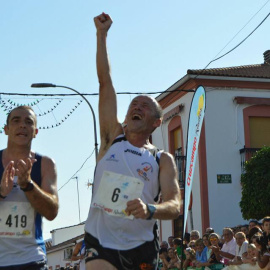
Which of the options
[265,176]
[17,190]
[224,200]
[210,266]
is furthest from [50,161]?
[224,200]

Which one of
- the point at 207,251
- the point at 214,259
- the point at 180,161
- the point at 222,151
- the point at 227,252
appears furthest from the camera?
the point at 180,161

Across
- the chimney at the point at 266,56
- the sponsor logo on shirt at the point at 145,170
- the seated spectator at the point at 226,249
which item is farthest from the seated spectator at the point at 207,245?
the chimney at the point at 266,56

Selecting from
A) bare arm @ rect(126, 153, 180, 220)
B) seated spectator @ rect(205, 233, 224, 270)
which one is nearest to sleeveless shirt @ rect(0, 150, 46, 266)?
bare arm @ rect(126, 153, 180, 220)

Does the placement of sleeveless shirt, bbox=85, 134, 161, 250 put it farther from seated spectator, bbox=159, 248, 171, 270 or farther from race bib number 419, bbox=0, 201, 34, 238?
seated spectator, bbox=159, 248, 171, 270

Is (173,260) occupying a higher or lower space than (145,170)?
lower

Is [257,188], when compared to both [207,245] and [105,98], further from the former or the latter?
[105,98]

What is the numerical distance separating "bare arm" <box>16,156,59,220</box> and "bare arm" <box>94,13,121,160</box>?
1.29 ft

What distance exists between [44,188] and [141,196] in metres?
0.68

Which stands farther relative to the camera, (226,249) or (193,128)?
(226,249)

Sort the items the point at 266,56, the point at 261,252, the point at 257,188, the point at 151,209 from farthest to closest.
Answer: the point at 266,56
the point at 257,188
the point at 261,252
the point at 151,209

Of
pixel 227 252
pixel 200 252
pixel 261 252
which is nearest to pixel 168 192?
pixel 261 252

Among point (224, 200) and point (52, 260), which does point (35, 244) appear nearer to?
point (224, 200)

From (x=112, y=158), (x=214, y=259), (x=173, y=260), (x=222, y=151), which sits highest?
(x=222, y=151)

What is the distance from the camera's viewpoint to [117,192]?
4719 mm
